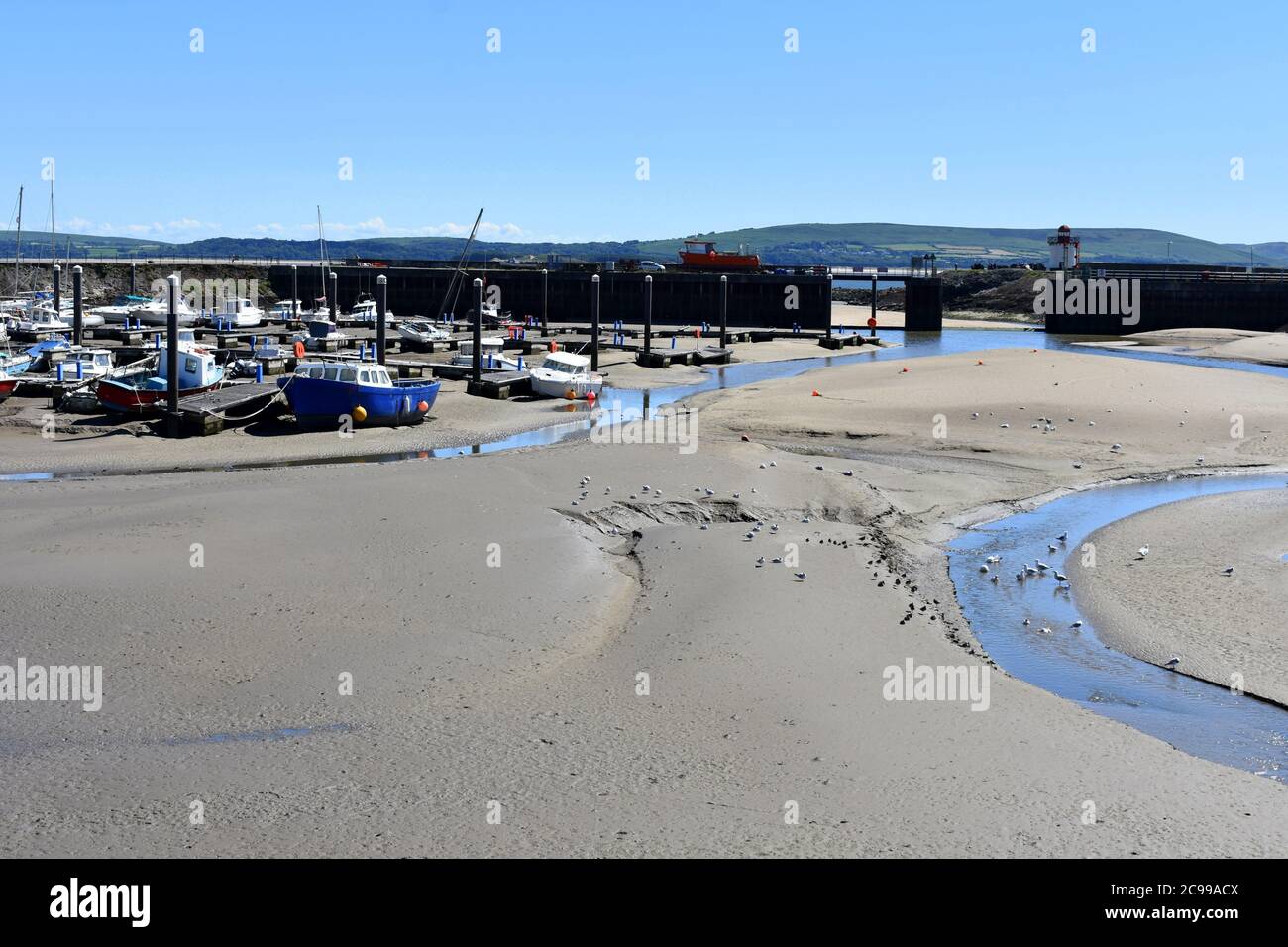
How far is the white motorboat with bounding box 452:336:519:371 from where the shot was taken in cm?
4431

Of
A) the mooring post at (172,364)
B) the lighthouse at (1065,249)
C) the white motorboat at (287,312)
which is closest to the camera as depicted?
the mooring post at (172,364)

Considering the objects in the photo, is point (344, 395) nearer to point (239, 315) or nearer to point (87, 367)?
point (87, 367)

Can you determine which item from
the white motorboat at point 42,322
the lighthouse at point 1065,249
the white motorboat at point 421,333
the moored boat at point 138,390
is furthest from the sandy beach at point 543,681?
the lighthouse at point 1065,249

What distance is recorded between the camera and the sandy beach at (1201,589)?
1541 cm

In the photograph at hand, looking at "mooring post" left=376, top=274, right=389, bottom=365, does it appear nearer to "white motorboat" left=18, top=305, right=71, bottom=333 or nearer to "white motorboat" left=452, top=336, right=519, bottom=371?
"white motorboat" left=452, top=336, right=519, bottom=371

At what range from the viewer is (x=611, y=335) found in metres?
67.6

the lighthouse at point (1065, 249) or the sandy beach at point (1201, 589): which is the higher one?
the lighthouse at point (1065, 249)

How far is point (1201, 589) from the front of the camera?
18.2m

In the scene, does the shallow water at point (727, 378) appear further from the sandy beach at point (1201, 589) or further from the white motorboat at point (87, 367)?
the sandy beach at point (1201, 589)

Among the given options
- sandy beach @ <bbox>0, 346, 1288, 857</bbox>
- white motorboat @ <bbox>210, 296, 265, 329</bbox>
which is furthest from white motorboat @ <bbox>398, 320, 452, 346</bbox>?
sandy beach @ <bbox>0, 346, 1288, 857</bbox>

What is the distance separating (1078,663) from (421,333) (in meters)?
45.1

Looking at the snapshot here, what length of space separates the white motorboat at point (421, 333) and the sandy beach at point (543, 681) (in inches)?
1147

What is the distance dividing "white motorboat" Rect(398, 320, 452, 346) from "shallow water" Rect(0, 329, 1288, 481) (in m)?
12.1
